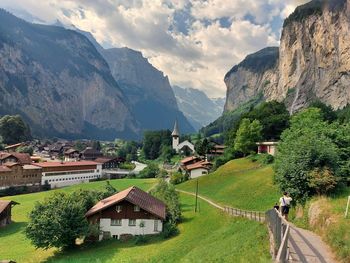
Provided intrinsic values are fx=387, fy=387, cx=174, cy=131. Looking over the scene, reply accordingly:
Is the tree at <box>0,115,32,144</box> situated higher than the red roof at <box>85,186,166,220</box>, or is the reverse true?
the tree at <box>0,115,32,144</box>

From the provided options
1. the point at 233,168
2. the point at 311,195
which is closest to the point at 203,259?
the point at 311,195

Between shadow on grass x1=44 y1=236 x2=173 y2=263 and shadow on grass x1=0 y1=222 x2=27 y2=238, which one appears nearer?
shadow on grass x1=44 y1=236 x2=173 y2=263

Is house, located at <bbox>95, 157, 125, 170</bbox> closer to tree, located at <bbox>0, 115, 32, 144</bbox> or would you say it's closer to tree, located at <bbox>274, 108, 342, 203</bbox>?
tree, located at <bbox>0, 115, 32, 144</bbox>

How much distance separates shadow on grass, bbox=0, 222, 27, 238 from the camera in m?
53.3

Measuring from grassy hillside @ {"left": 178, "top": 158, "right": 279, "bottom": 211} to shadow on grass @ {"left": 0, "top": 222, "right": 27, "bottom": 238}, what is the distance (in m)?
28.4

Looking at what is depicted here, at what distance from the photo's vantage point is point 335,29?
508ft

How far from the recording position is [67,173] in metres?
107

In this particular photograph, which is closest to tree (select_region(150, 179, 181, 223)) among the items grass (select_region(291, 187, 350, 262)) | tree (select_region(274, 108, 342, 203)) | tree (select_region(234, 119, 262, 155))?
tree (select_region(274, 108, 342, 203))

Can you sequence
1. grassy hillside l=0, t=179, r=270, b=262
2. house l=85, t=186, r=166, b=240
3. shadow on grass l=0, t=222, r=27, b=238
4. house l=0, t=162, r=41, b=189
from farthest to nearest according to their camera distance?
house l=0, t=162, r=41, b=189 → shadow on grass l=0, t=222, r=27, b=238 → house l=85, t=186, r=166, b=240 → grassy hillside l=0, t=179, r=270, b=262

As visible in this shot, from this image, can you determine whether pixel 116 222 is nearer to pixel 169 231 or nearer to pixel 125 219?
pixel 125 219

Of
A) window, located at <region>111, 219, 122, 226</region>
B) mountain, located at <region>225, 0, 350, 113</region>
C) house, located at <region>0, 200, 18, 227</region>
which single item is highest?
mountain, located at <region>225, 0, 350, 113</region>

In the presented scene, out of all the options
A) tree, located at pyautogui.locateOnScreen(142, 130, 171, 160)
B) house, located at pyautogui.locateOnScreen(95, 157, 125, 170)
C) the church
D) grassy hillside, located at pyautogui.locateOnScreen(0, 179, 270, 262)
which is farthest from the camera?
tree, located at pyautogui.locateOnScreen(142, 130, 171, 160)

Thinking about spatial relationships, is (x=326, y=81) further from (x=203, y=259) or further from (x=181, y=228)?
(x=203, y=259)

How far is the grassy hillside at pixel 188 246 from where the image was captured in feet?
81.8
